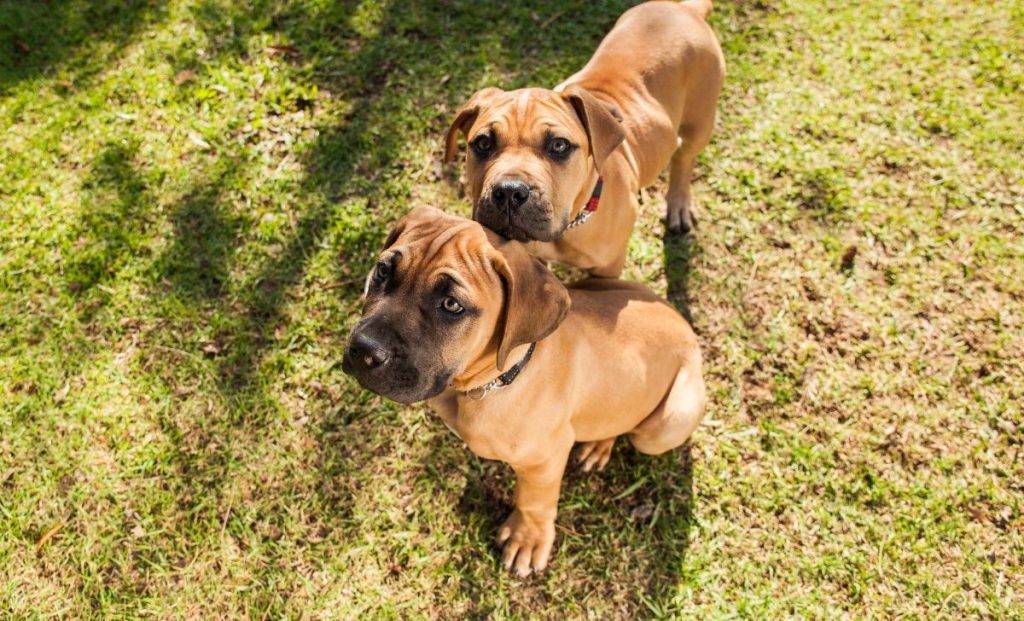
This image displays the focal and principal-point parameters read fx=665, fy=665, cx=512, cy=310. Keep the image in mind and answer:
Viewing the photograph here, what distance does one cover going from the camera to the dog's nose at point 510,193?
3.60m

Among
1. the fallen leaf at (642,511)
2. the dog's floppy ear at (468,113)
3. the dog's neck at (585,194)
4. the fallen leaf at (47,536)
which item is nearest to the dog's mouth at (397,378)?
the dog's neck at (585,194)

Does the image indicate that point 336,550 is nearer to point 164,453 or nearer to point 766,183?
point 164,453

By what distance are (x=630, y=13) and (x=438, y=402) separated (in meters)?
3.36

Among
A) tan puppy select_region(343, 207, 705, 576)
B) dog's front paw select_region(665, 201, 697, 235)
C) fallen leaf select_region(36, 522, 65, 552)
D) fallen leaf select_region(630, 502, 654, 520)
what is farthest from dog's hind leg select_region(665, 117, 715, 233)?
fallen leaf select_region(36, 522, 65, 552)

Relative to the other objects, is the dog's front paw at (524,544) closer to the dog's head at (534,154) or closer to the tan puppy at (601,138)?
→ the tan puppy at (601,138)

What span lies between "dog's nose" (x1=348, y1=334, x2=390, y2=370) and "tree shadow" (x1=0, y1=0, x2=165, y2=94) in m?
5.62

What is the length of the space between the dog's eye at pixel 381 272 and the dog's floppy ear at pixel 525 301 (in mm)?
520

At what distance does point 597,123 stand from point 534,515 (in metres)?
2.47

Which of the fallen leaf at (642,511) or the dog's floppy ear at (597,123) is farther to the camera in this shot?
the fallen leaf at (642,511)

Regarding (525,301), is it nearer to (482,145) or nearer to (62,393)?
(482,145)

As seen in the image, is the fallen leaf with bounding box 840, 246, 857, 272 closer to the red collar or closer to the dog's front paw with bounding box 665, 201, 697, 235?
the dog's front paw with bounding box 665, 201, 697, 235

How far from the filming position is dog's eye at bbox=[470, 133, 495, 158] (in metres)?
3.95

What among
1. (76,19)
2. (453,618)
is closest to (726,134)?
Answer: (453,618)

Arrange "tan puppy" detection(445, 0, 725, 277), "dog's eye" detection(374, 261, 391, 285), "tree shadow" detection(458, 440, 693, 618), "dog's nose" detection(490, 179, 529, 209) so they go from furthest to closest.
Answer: "tree shadow" detection(458, 440, 693, 618)
"tan puppy" detection(445, 0, 725, 277)
"dog's nose" detection(490, 179, 529, 209)
"dog's eye" detection(374, 261, 391, 285)
